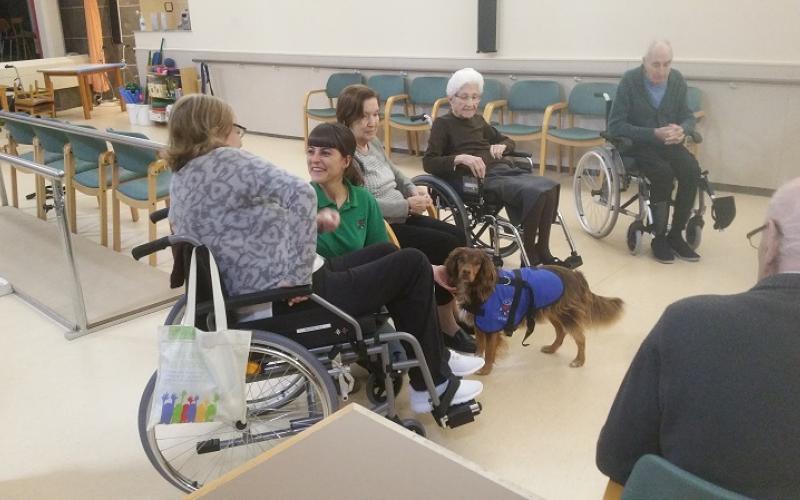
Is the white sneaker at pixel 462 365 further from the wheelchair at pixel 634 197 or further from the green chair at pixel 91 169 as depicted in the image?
the green chair at pixel 91 169

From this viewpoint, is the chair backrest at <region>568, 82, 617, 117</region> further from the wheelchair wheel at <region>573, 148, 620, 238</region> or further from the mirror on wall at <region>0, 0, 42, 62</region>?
the mirror on wall at <region>0, 0, 42, 62</region>

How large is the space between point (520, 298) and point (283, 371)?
958 mm

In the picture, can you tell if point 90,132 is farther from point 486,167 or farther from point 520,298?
point 520,298

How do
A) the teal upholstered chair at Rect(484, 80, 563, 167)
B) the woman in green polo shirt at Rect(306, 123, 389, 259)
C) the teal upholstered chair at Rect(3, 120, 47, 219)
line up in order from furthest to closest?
the teal upholstered chair at Rect(484, 80, 563, 167) → the teal upholstered chair at Rect(3, 120, 47, 219) → the woman in green polo shirt at Rect(306, 123, 389, 259)

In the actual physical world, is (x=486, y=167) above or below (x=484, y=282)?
above

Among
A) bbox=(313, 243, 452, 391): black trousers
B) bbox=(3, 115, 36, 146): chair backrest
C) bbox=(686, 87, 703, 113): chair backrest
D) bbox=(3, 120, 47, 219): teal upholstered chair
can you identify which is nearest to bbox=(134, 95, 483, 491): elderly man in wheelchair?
bbox=(313, 243, 452, 391): black trousers

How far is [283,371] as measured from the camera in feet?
6.20

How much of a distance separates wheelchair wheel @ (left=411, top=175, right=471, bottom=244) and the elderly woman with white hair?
3.3 inches

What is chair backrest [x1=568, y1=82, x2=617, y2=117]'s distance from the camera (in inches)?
197

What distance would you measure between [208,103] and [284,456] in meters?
1.18

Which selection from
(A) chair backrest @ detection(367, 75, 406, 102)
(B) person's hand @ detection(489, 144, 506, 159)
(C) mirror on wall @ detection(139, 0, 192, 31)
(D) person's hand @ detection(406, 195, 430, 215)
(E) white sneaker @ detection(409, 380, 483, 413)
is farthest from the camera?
(C) mirror on wall @ detection(139, 0, 192, 31)

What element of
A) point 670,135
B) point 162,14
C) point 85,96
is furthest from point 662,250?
point 85,96

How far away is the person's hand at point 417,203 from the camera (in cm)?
282

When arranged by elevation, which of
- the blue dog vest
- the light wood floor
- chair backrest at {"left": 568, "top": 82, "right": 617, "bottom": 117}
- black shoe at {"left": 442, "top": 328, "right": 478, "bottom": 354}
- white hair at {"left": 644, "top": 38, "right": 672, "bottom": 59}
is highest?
white hair at {"left": 644, "top": 38, "right": 672, "bottom": 59}
